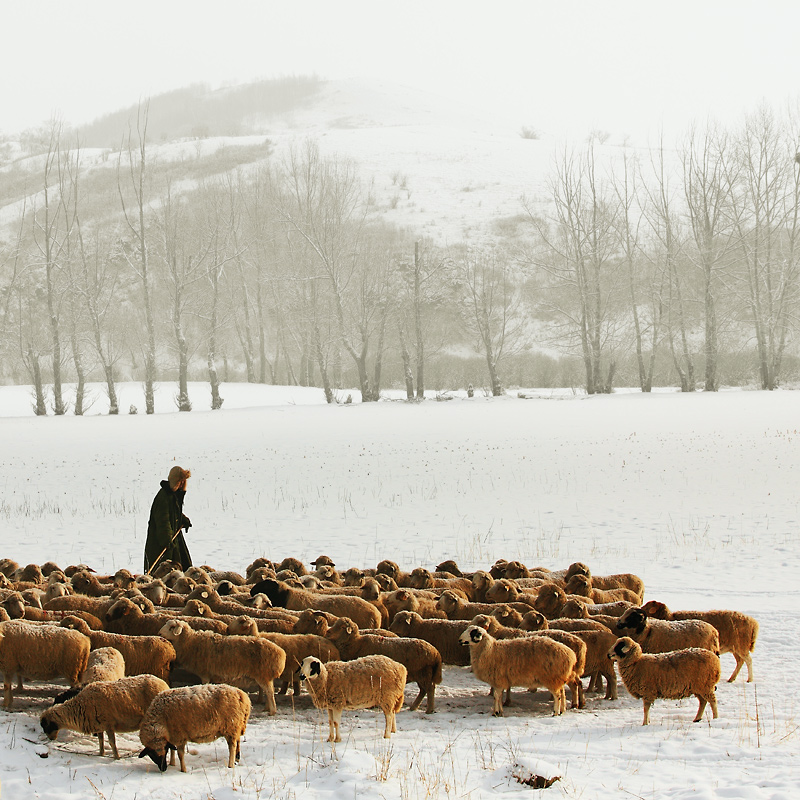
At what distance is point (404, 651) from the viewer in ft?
20.9

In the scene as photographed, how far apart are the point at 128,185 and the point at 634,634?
89.0 metres

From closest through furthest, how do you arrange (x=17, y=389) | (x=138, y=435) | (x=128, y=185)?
1. (x=138, y=435)
2. (x=17, y=389)
3. (x=128, y=185)

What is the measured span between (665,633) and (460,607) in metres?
1.98

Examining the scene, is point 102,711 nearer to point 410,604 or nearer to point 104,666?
point 104,666

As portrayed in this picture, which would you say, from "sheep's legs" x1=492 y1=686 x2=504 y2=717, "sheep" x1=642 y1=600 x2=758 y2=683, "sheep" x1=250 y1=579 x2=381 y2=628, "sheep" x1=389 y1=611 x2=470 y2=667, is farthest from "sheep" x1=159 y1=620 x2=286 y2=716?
"sheep" x1=642 y1=600 x2=758 y2=683

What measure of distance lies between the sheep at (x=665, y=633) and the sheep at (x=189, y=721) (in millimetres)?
3348

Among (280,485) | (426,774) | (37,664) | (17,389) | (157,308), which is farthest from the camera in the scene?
(157,308)

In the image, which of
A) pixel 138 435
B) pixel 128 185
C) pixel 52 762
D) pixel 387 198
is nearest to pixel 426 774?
pixel 52 762

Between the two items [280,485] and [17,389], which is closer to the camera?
[280,485]

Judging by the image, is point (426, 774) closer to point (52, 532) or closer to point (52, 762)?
point (52, 762)

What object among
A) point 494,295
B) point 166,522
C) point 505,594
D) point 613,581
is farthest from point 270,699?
point 494,295

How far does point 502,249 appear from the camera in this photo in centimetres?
6988

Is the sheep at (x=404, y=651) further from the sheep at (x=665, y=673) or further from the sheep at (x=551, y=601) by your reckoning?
the sheep at (x=551, y=601)

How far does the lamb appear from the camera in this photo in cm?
517
